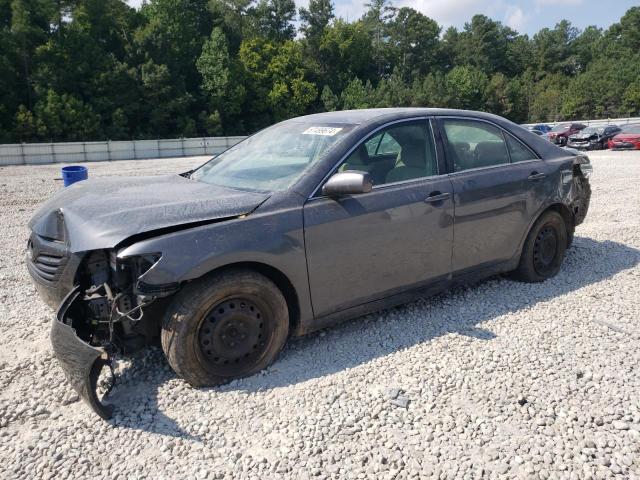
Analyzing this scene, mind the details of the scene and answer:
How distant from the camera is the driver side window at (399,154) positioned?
3.89m

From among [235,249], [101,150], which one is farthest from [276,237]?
[101,150]

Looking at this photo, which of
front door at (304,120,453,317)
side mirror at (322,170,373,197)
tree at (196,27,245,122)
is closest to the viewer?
side mirror at (322,170,373,197)

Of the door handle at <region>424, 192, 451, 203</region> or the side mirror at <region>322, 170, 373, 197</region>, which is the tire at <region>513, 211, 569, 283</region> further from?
the side mirror at <region>322, 170, 373, 197</region>

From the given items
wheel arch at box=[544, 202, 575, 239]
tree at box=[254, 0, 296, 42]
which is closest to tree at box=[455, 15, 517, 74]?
tree at box=[254, 0, 296, 42]

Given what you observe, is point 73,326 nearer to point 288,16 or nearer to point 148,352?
point 148,352

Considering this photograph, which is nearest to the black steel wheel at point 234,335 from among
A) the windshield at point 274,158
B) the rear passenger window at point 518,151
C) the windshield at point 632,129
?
the windshield at point 274,158

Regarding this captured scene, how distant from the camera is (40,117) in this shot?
45.0 m

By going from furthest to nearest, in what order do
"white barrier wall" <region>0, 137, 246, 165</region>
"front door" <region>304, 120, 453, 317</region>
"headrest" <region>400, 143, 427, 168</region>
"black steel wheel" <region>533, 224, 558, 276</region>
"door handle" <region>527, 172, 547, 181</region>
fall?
"white barrier wall" <region>0, 137, 246, 165</region>, "black steel wheel" <region>533, 224, 558, 276</region>, "door handle" <region>527, 172, 547, 181</region>, "headrest" <region>400, 143, 427, 168</region>, "front door" <region>304, 120, 453, 317</region>

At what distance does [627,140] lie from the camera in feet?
78.5

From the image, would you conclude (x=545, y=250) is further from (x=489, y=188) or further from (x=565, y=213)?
(x=489, y=188)

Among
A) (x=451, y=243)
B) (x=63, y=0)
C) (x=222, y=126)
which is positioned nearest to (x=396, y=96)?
(x=222, y=126)

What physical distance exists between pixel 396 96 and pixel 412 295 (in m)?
74.1

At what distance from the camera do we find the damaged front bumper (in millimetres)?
2811

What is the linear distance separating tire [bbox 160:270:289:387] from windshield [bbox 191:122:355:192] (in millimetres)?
770
